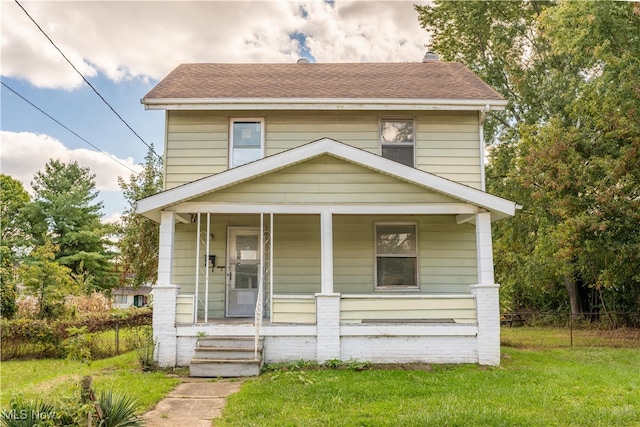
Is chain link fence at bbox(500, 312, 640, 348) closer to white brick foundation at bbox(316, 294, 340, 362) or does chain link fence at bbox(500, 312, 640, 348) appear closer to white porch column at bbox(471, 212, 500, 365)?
white porch column at bbox(471, 212, 500, 365)

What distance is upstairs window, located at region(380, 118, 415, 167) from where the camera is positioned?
10.6 meters

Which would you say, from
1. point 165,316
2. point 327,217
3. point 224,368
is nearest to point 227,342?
point 224,368

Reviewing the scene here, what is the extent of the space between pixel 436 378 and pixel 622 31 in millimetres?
11994

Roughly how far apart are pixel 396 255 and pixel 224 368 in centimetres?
445

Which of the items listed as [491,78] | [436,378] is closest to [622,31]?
[491,78]

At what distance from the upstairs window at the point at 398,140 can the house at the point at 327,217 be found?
0.03 m

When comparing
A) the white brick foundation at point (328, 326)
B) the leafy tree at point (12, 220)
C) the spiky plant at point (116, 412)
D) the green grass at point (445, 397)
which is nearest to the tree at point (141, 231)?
the white brick foundation at point (328, 326)

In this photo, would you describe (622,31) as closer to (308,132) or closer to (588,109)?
(588,109)

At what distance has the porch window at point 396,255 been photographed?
10258 mm

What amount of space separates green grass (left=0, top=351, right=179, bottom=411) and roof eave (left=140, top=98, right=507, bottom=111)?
5.35 metres

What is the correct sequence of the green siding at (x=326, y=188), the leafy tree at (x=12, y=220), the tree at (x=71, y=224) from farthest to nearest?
the tree at (x=71, y=224) < the leafy tree at (x=12, y=220) < the green siding at (x=326, y=188)

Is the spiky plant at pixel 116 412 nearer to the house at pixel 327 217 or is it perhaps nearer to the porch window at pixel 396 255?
the house at pixel 327 217

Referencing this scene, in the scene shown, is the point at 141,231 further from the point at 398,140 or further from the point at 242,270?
the point at 398,140

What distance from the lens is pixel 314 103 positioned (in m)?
10.2
